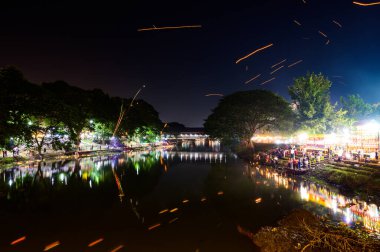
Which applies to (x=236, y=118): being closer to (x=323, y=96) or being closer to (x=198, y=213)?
(x=323, y=96)

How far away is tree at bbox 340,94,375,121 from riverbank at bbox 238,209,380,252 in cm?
6490

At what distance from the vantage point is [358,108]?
66438 millimetres

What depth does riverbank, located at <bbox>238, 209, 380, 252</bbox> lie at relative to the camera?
340 inches

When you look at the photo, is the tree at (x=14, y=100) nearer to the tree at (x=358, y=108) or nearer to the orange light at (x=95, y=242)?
the orange light at (x=95, y=242)

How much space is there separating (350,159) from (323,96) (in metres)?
32.3

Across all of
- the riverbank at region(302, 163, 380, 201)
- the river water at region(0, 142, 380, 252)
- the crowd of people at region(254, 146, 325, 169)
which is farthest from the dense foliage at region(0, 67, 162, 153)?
the riverbank at region(302, 163, 380, 201)

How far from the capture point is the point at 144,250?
1067cm

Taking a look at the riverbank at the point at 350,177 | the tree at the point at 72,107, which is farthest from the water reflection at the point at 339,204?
the tree at the point at 72,107

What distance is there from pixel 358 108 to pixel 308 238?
223ft

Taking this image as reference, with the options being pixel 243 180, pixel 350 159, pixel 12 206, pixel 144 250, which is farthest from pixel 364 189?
pixel 12 206

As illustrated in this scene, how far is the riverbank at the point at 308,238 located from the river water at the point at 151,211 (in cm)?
77

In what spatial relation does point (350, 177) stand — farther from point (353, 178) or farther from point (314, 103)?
point (314, 103)

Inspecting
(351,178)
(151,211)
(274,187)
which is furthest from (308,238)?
(351,178)

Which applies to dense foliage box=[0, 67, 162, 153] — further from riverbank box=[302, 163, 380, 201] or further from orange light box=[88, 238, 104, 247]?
riverbank box=[302, 163, 380, 201]
